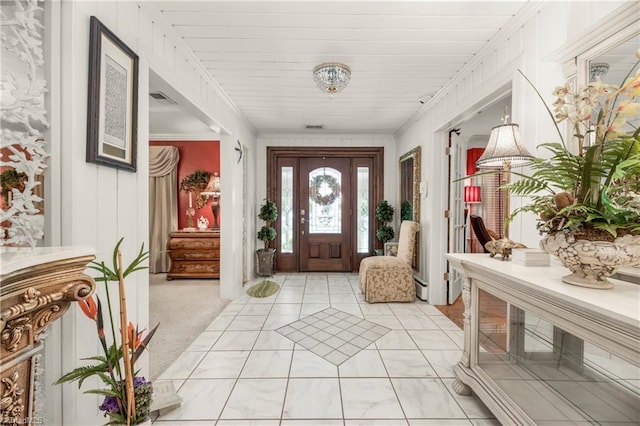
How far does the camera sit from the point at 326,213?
17.5 ft

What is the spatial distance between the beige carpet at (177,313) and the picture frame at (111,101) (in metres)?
1.61

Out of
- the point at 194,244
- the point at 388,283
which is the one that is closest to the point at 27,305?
the point at 388,283

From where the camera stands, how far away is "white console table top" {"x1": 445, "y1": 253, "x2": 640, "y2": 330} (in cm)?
87

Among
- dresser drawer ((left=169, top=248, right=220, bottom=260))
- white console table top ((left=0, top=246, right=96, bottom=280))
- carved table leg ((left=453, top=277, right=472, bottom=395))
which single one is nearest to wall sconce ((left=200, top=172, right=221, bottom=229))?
dresser drawer ((left=169, top=248, right=220, bottom=260))

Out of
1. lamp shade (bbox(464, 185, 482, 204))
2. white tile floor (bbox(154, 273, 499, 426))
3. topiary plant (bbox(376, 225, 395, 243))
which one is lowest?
white tile floor (bbox(154, 273, 499, 426))

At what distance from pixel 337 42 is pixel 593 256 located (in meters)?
2.12

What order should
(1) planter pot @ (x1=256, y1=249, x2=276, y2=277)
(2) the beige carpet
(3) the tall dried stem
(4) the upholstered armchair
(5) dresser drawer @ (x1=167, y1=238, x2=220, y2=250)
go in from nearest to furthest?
(3) the tall dried stem, (2) the beige carpet, (4) the upholstered armchair, (5) dresser drawer @ (x1=167, y1=238, x2=220, y2=250), (1) planter pot @ (x1=256, y1=249, x2=276, y2=277)

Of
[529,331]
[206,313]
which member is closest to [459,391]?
[529,331]

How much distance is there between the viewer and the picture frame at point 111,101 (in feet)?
4.55

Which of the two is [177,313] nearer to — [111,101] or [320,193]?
[111,101]

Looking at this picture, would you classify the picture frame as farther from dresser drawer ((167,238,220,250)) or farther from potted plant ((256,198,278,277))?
potted plant ((256,198,278,277))

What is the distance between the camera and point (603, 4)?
4.70ft

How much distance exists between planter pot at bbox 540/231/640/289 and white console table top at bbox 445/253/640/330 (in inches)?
1.7

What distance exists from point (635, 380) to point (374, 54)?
8.26ft
